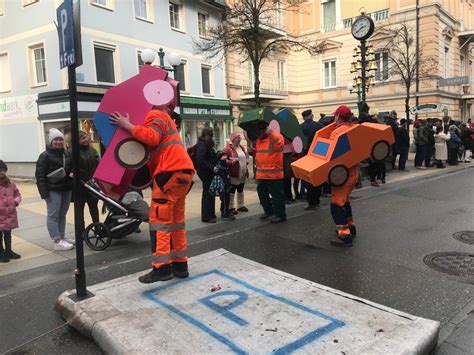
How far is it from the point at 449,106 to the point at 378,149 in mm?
25885

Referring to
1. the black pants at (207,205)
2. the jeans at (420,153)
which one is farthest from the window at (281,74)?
the black pants at (207,205)

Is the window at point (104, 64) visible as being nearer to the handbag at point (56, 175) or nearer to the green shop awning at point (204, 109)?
the green shop awning at point (204, 109)

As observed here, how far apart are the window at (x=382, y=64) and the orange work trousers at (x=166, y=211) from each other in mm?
25175

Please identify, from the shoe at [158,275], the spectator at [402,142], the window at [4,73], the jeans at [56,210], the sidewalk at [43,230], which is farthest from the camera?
the window at [4,73]

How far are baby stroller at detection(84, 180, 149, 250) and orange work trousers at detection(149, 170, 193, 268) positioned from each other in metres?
2.08

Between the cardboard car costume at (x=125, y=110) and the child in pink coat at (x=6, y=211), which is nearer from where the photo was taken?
the cardboard car costume at (x=125, y=110)

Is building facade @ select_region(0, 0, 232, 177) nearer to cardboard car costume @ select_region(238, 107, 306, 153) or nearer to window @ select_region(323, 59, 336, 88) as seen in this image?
cardboard car costume @ select_region(238, 107, 306, 153)

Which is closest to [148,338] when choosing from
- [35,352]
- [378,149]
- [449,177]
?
[35,352]

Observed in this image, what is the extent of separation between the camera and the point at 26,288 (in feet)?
15.6

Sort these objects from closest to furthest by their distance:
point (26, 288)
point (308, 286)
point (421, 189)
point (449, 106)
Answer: point (308, 286) < point (26, 288) < point (421, 189) < point (449, 106)

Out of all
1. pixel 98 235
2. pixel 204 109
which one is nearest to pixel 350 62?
pixel 204 109

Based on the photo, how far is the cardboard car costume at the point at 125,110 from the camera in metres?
4.10

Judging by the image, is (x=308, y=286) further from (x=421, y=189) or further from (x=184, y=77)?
(x=184, y=77)

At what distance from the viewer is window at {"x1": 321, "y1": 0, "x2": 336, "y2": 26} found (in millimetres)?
29178
